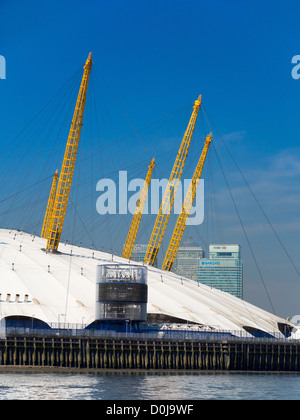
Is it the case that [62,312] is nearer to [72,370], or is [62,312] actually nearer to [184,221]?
[72,370]

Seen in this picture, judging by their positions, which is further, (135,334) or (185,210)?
(185,210)

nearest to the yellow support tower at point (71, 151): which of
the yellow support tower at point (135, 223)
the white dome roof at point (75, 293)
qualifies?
the white dome roof at point (75, 293)

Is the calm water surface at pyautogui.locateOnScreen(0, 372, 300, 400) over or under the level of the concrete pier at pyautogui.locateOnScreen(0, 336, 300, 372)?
under

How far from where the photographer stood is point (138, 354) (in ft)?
383

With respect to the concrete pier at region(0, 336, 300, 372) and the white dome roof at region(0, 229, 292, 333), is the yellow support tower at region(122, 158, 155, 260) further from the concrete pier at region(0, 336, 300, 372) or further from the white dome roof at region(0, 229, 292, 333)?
the concrete pier at region(0, 336, 300, 372)

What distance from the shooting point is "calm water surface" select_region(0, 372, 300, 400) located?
268 ft

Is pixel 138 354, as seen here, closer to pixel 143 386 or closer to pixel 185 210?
pixel 143 386

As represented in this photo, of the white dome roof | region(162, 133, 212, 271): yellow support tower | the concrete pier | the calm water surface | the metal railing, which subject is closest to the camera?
the calm water surface

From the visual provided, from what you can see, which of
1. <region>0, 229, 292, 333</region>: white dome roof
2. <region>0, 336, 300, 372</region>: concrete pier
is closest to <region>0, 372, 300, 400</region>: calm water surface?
<region>0, 336, 300, 372</region>: concrete pier

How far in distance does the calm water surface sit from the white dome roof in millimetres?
14136

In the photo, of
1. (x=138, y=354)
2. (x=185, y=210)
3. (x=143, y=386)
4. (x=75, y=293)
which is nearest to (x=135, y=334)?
(x=138, y=354)

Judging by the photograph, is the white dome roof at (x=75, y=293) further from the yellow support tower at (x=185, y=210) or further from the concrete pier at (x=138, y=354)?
the yellow support tower at (x=185, y=210)

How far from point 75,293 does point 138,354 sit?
15203mm
